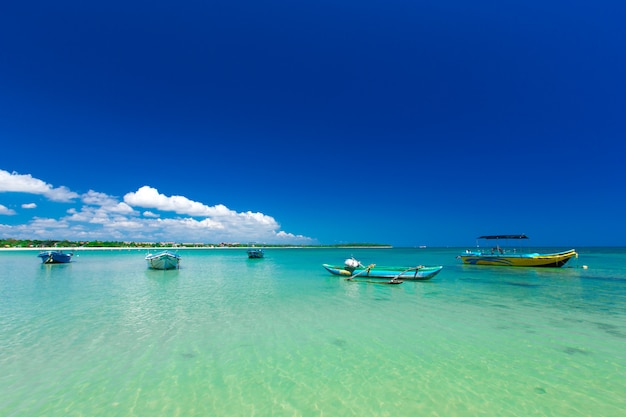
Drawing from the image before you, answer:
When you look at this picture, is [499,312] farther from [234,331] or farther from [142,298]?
[142,298]

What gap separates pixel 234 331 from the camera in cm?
1037

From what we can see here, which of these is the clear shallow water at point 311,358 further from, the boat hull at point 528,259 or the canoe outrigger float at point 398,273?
the boat hull at point 528,259

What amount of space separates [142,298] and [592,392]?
19.4 m

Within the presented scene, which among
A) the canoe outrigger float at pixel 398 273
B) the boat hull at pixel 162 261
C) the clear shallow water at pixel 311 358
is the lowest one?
the clear shallow water at pixel 311 358

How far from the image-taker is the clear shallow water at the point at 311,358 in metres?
5.67

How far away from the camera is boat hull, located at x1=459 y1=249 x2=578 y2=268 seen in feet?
113

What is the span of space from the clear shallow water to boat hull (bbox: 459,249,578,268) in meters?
23.3

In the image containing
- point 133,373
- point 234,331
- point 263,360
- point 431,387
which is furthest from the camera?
point 234,331

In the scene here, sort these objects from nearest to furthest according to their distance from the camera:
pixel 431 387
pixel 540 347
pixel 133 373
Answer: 1. pixel 431 387
2. pixel 133 373
3. pixel 540 347

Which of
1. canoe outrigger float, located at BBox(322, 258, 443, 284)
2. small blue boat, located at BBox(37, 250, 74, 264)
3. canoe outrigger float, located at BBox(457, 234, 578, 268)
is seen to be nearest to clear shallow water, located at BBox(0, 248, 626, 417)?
canoe outrigger float, located at BBox(322, 258, 443, 284)

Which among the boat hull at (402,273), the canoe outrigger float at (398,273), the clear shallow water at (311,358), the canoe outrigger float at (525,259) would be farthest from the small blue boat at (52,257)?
A: the canoe outrigger float at (525,259)

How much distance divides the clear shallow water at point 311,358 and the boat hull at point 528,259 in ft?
76.4

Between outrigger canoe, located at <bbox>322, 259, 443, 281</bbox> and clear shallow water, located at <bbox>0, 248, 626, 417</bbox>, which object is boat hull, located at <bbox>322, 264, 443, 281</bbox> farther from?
clear shallow water, located at <bbox>0, 248, 626, 417</bbox>

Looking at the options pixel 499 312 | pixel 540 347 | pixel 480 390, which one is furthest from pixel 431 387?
pixel 499 312
